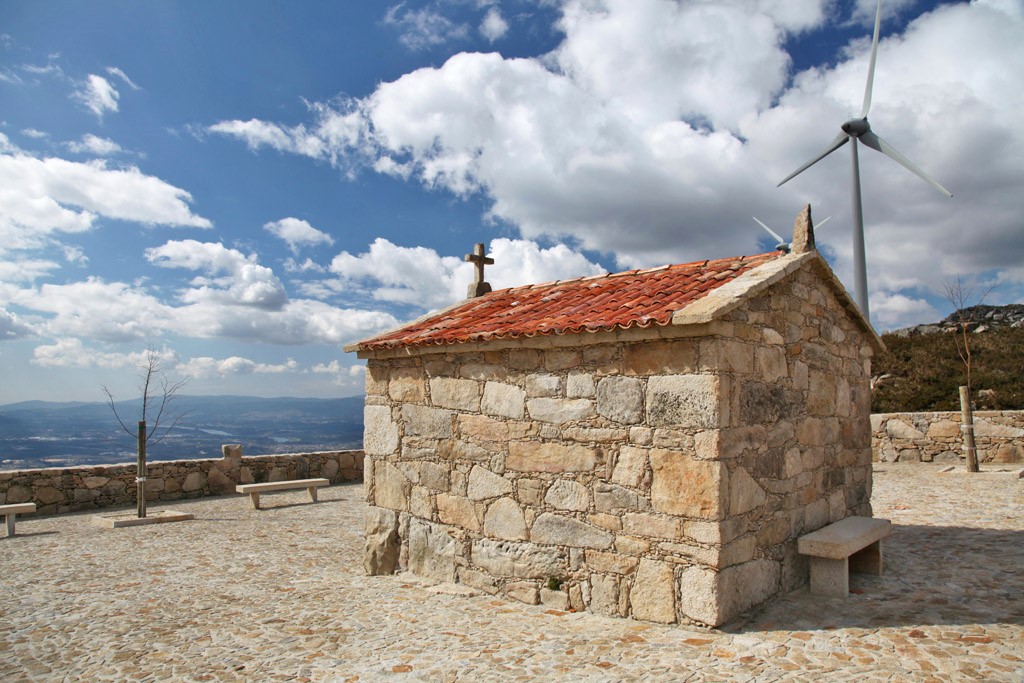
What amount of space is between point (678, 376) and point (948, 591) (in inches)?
119

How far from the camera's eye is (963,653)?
13.3 ft

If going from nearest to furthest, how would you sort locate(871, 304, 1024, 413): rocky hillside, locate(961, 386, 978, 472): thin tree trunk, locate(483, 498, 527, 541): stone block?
locate(483, 498, 527, 541): stone block
locate(961, 386, 978, 472): thin tree trunk
locate(871, 304, 1024, 413): rocky hillside

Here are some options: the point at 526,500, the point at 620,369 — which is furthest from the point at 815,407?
the point at 526,500

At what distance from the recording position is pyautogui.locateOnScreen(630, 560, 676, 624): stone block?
4684 millimetres

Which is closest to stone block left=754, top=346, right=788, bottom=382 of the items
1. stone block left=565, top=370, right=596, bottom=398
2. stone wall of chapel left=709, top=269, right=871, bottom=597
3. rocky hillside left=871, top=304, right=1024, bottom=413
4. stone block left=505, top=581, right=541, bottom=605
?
stone wall of chapel left=709, top=269, right=871, bottom=597

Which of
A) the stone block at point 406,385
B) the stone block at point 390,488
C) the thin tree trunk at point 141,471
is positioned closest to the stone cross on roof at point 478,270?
the stone block at point 406,385

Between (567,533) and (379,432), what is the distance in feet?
8.30

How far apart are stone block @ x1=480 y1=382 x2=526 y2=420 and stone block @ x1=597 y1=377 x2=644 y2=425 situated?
0.80 meters

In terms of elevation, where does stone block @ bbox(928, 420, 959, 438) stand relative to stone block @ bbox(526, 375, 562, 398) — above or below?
below

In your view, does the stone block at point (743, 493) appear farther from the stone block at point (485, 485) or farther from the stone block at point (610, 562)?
the stone block at point (485, 485)

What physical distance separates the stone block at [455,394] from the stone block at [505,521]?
877 millimetres

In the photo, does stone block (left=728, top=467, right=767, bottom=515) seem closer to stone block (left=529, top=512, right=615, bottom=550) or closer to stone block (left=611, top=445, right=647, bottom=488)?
stone block (left=611, top=445, right=647, bottom=488)

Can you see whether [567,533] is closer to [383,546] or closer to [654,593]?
[654,593]

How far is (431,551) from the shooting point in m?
6.35
